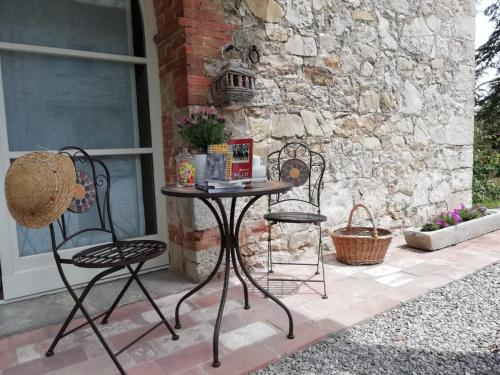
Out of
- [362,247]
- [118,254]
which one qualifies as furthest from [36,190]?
[362,247]

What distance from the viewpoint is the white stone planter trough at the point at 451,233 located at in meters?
3.26

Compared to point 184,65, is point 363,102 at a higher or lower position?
lower

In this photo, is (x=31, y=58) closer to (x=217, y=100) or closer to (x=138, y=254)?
(x=217, y=100)

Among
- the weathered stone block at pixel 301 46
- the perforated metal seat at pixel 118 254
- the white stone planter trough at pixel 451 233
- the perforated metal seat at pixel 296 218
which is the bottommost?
the white stone planter trough at pixel 451 233

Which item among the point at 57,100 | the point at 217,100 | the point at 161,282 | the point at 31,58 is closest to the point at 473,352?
the point at 161,282

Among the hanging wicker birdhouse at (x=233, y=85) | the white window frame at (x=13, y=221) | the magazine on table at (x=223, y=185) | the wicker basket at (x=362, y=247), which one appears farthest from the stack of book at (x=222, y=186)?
the wicker basket at (x=362, y=247)

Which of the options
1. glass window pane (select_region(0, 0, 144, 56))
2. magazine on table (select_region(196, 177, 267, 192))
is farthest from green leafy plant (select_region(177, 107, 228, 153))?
glass window pane (select_region(0, 0, 144, 56))

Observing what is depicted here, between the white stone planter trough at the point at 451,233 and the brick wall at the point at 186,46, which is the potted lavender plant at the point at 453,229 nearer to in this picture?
the white stone planter trough at the point at 451,233

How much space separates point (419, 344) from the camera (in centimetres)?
176

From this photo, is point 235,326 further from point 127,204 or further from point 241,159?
point 127,204

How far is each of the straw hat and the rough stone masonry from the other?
104cm

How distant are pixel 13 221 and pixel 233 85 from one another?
1.63 metres

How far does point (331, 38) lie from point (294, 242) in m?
1.81

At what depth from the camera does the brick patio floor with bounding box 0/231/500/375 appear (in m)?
1.60
